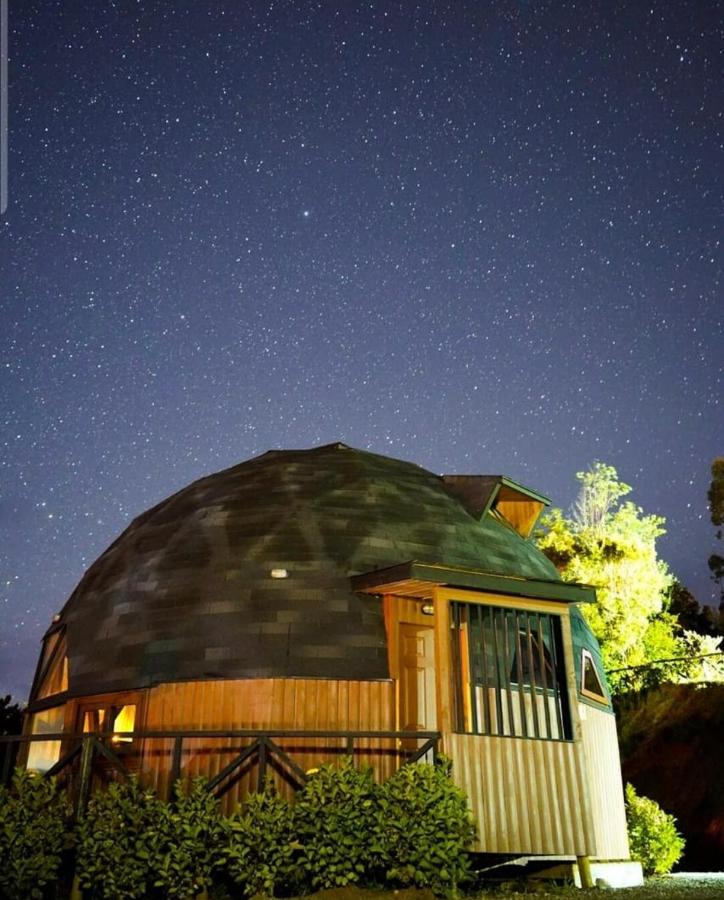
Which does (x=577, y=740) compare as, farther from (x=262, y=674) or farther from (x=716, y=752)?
(x=716, y=752)

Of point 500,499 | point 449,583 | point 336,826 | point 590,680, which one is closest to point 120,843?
point 336,826

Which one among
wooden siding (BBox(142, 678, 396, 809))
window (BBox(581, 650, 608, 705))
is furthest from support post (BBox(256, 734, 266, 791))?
window (BBox(581, 650, 608, 705))

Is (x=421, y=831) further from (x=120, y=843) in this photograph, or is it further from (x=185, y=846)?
(x=120, y=843)

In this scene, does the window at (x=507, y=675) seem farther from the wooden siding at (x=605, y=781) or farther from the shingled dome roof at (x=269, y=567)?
the wooden siding at (x=605, y=781)

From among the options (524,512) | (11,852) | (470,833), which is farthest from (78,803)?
(524,512)

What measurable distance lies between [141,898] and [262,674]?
10.4 feet

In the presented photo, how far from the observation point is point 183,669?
41.2 ft

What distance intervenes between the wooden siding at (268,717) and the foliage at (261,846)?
81.9 inches

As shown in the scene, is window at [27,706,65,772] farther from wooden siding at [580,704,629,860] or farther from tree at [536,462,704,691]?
tree at [536,462,704,691]

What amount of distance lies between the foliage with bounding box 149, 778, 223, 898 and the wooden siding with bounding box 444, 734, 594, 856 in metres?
3.13

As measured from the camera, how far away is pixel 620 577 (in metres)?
34.0

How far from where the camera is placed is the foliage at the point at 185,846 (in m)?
9.63

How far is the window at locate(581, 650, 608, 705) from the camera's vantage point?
599 inches

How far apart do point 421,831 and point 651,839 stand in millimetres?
9734
